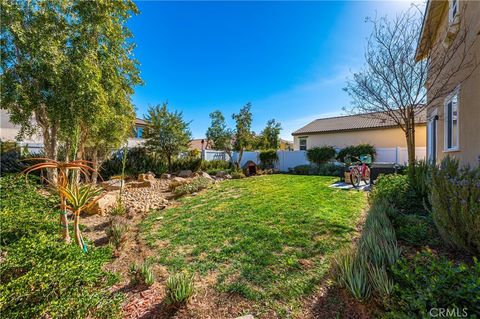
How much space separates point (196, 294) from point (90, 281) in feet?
A: 3.94

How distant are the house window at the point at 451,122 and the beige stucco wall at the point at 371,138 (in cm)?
1006

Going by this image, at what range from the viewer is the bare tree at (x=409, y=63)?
18.9 feet

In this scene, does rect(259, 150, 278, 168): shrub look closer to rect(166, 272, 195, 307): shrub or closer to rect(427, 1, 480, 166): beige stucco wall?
rect(427, 1, 480, 166): beige stucco wall

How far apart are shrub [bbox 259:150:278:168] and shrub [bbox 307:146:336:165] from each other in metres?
2.82

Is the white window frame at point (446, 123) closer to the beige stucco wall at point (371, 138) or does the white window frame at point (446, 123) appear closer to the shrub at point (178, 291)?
the shrub at point (178, 291)

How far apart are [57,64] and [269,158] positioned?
14.7m

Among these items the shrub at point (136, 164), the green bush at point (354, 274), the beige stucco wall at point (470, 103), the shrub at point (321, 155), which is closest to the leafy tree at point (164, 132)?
the shrub at point (136, 164)

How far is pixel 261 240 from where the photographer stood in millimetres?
4160

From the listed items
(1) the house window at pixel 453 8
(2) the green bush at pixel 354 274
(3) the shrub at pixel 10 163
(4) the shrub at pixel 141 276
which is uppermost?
(1) the house window at pixel 453 8

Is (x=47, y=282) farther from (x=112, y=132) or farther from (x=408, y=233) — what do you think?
(x=112, y=132)

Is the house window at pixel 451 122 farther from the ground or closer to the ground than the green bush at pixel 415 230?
farther from the ground

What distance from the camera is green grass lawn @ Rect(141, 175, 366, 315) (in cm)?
289

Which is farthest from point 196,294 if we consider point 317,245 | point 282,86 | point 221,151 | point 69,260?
point 221,151

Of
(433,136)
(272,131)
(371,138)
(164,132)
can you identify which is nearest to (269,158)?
(371,138)
